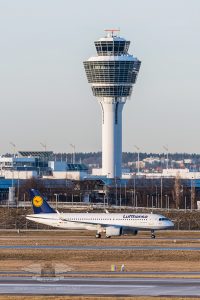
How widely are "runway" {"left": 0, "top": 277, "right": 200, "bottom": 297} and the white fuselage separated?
53.1m

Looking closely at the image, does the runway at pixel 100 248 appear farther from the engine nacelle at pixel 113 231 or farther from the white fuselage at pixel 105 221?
the white fuselage at pixel 105 221

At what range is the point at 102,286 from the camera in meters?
62.1

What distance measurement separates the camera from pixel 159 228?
120m

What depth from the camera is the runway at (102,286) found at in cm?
5869

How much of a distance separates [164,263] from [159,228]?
40542mm

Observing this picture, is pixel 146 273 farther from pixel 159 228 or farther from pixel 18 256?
pixel 159 228

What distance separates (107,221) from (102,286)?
57.9 metres

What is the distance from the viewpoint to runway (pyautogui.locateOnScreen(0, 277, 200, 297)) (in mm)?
58688

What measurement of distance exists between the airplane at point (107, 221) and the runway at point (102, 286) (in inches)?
2012

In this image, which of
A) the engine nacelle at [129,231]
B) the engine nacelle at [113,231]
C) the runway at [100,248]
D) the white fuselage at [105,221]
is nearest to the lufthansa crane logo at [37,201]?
→ the white fuselage at [105,221]


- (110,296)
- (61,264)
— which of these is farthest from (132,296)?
(61,264)

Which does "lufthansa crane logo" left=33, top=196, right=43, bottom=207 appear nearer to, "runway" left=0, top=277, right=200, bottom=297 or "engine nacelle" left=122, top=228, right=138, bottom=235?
"engine nacelle" left=122, top=228, right=138, bottom=235

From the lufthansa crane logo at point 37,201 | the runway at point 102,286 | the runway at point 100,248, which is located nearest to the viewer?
the runway at point 102,286

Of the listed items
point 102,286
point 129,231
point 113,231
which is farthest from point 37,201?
point 102,286
